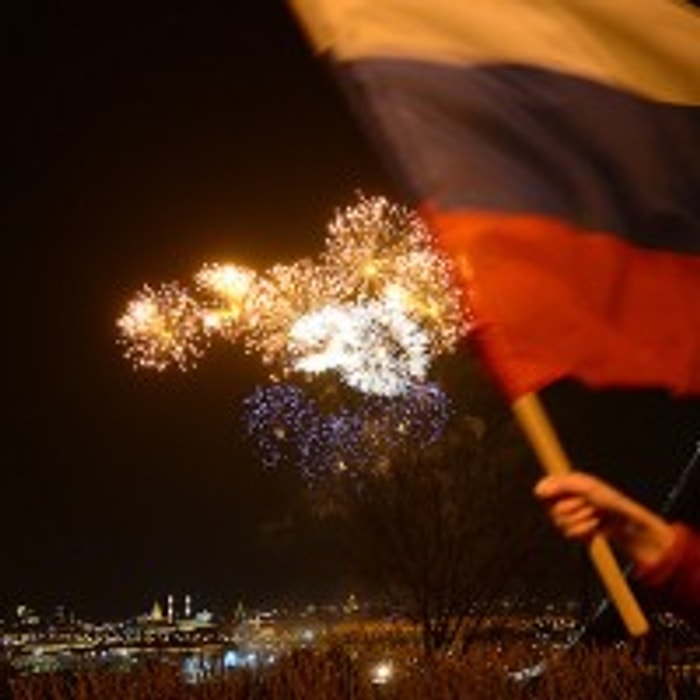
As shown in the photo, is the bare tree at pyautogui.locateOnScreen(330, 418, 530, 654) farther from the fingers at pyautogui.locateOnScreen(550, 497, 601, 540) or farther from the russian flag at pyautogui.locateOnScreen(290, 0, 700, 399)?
the fingers at pyautogui.locateOnScreen(550, 497, 601, 540)

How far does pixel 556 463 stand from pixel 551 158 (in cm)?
92

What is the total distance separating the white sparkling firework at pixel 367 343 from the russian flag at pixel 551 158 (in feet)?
55.5

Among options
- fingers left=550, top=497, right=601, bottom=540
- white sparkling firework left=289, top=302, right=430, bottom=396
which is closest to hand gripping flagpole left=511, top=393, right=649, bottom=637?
fingers left=550, top=497, right=601, bottom=540

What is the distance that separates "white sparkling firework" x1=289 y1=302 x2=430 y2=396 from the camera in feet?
70.0

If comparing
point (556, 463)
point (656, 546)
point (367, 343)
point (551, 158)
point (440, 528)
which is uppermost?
point (367, 343)

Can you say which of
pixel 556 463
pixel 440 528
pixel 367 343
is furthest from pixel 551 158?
pixel 440 528

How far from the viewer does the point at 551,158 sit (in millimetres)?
4129

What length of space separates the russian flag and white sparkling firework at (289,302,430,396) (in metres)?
16.9

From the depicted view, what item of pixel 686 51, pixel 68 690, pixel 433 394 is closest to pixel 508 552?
pixel 433 394

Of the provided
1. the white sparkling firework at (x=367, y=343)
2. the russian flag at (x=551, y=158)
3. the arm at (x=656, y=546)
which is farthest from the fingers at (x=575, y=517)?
the white sparkling firework at (x=367, y=343)

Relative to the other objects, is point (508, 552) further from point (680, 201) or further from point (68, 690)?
point (680, 201)

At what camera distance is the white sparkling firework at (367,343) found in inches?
840

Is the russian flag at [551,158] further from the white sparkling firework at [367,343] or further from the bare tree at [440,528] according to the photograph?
the bare tree at [440,528]

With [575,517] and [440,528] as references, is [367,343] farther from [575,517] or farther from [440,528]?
[575,517]
